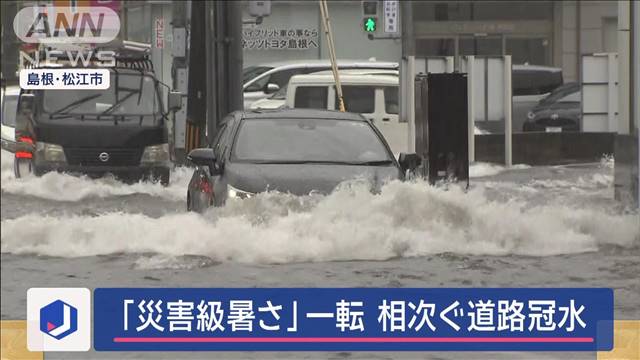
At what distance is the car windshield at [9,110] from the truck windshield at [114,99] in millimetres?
243

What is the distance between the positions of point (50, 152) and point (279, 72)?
9733mm

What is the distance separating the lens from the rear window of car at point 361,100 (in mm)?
16797

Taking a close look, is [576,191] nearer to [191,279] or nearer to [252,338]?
[191,279]

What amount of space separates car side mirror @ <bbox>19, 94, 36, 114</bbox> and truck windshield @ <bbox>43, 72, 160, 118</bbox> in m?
0.18

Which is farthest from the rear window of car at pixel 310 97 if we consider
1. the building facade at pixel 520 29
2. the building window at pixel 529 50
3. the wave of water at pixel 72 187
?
the building window at pixel 529 50

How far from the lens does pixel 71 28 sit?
9.80m

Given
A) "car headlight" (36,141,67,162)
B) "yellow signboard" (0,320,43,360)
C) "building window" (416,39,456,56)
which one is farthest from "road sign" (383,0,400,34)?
"yellow signboard" (0,320,43,360)

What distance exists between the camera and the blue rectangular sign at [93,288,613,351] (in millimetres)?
5445

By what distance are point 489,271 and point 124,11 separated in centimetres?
1242

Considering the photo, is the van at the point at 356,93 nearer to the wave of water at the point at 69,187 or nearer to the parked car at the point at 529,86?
the wave of water at the point at 69,187

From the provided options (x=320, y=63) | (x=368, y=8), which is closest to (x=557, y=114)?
(x=320, y=63)

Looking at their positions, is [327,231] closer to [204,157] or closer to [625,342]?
[204,157]

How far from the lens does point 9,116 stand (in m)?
10.3

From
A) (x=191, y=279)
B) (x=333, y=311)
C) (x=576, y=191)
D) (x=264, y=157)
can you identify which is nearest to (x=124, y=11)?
(x=576, y=191)
